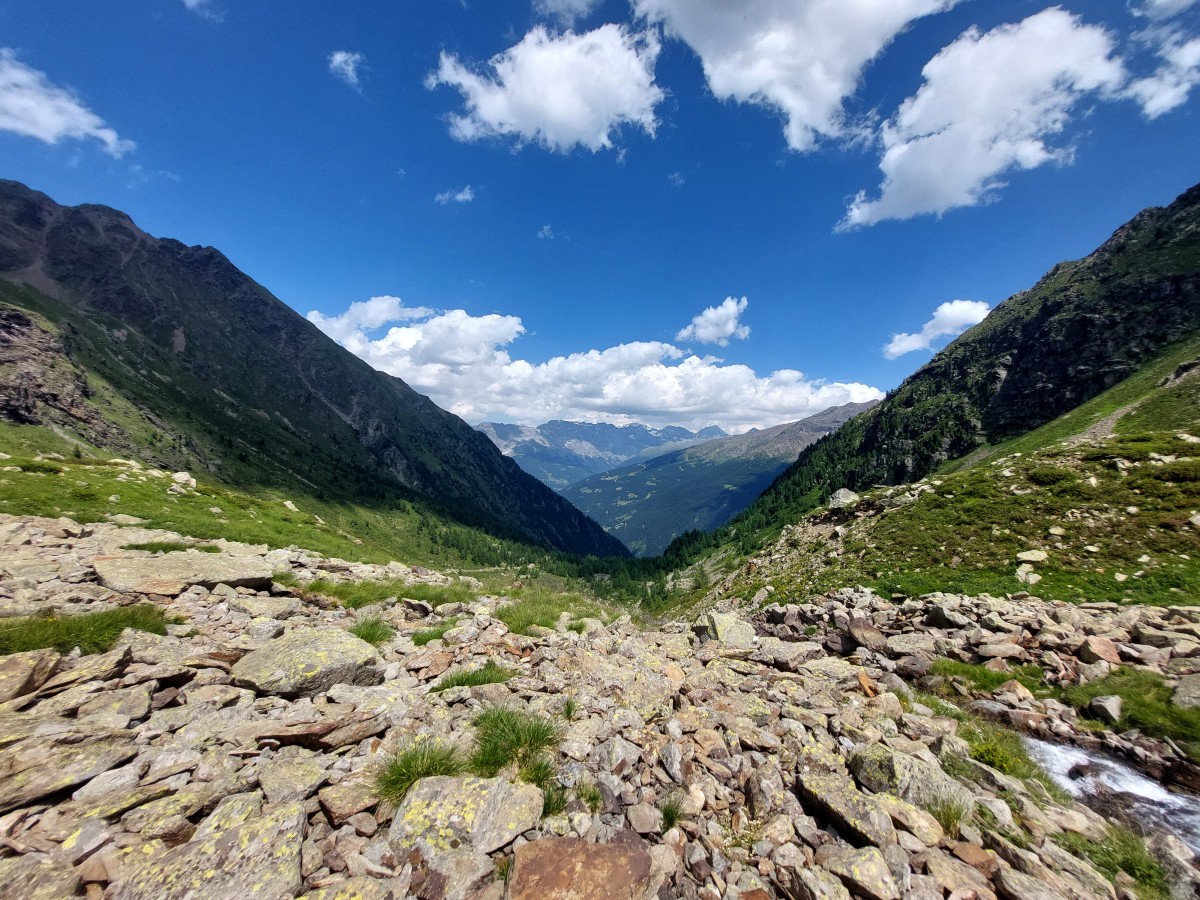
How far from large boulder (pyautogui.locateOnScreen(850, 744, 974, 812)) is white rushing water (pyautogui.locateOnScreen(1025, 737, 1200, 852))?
4.65m

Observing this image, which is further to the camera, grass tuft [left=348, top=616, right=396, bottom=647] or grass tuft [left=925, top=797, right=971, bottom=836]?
grass tuft [left=348, top=616, right=396, bottom=647]

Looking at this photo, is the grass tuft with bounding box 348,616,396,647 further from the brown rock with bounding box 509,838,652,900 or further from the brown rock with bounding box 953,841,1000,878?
the brown rock with bounding box 953,841,1000,878

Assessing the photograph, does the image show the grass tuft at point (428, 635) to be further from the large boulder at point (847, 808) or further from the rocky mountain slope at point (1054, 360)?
the rocky mountain slope at point (1054, 360)

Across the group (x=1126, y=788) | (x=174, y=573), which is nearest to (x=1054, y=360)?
(x=1126, y=788)

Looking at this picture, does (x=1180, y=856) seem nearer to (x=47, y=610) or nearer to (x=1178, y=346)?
(x=47, y=610)

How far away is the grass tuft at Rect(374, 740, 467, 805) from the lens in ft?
19.4

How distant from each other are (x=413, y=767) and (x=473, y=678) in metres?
3.30

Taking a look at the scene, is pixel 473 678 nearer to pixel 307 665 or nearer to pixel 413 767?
pixel 307 665

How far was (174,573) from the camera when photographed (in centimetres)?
1316

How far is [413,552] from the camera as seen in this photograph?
558ft

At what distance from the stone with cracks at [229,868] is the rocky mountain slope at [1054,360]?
15761cm

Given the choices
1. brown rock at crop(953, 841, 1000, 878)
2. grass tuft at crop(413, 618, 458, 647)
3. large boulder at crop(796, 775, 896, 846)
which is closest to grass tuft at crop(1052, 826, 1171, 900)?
brown rock at crop(953, 841, 1000, 878)

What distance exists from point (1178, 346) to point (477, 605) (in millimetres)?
193777

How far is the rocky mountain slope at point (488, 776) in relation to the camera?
191 inches
